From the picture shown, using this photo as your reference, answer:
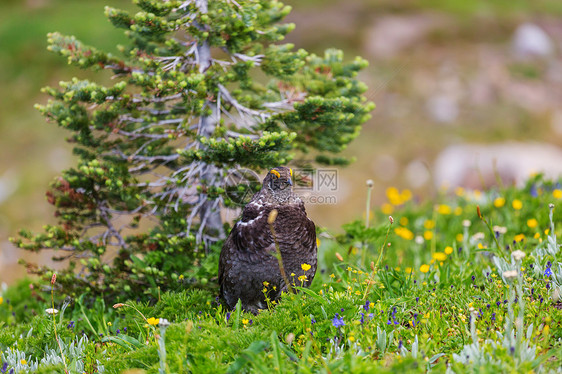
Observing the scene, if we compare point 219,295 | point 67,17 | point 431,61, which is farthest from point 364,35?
point 219,295

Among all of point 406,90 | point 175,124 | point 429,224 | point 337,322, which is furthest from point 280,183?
point 406,90

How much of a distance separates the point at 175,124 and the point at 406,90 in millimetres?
10619

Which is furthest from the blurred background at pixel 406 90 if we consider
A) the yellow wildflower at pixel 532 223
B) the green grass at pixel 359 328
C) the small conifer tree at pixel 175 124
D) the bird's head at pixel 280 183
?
the bird's head at pixel 280 183

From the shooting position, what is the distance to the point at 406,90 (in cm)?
1463

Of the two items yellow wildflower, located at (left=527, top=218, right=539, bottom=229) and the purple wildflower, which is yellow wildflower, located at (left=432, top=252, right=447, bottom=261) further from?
the purple wildflower

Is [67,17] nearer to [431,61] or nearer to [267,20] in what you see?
[431,61]

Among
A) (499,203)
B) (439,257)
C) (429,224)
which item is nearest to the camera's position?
(439,257)

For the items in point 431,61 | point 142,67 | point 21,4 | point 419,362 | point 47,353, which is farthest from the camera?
point 21,4

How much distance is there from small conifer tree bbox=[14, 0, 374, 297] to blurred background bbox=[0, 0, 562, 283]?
5.64 metres

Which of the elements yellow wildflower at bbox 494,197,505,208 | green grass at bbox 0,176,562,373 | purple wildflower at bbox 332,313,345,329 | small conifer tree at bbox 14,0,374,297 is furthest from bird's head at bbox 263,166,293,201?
yellow wildflower at bbox 494,197,505,208

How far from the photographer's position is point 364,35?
15.8m

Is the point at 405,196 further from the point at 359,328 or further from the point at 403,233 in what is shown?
the point at 359,328

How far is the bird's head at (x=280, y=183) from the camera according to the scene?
4.33 meters

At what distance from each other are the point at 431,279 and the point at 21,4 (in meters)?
19.9
